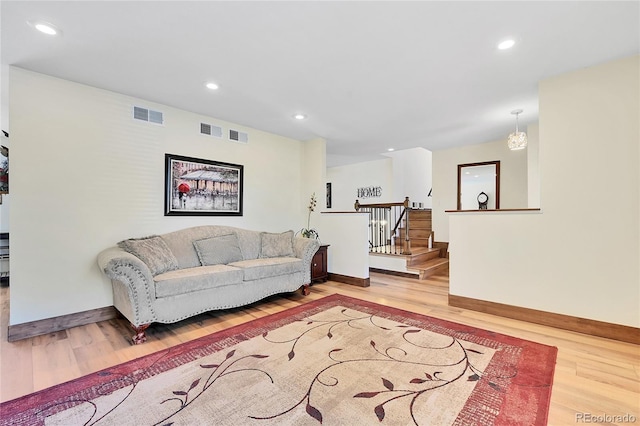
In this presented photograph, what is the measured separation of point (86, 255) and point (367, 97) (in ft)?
12.0

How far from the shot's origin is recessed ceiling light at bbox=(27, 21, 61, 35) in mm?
2105

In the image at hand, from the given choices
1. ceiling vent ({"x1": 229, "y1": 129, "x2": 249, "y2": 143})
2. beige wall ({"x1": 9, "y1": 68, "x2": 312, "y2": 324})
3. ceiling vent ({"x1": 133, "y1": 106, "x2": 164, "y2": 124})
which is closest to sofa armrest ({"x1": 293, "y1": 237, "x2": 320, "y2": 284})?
beige wall ({"x1": 9, "y1": 68, "x2": 312, "y2": 324})

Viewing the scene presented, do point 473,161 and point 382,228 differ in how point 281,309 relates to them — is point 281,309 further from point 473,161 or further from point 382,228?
point 473,161

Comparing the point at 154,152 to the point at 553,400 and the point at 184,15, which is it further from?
the point at 553,400

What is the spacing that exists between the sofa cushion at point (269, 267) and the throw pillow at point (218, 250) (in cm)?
14

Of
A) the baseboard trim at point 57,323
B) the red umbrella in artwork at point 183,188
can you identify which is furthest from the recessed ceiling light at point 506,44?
the baseboard trim at point 57,323

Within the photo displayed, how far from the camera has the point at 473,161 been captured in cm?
593

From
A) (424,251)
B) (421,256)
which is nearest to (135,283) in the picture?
(421,256)

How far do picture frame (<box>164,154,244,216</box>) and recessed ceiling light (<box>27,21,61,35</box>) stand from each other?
1.63 meters

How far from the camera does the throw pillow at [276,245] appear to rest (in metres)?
4.25

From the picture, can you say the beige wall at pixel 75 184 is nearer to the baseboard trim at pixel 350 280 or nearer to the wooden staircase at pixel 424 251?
the baseboard trim at pixel 350 280

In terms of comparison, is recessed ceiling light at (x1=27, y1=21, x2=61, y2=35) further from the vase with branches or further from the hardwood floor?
the vase with branches

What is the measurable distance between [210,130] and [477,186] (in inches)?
211

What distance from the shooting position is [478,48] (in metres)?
2.44
